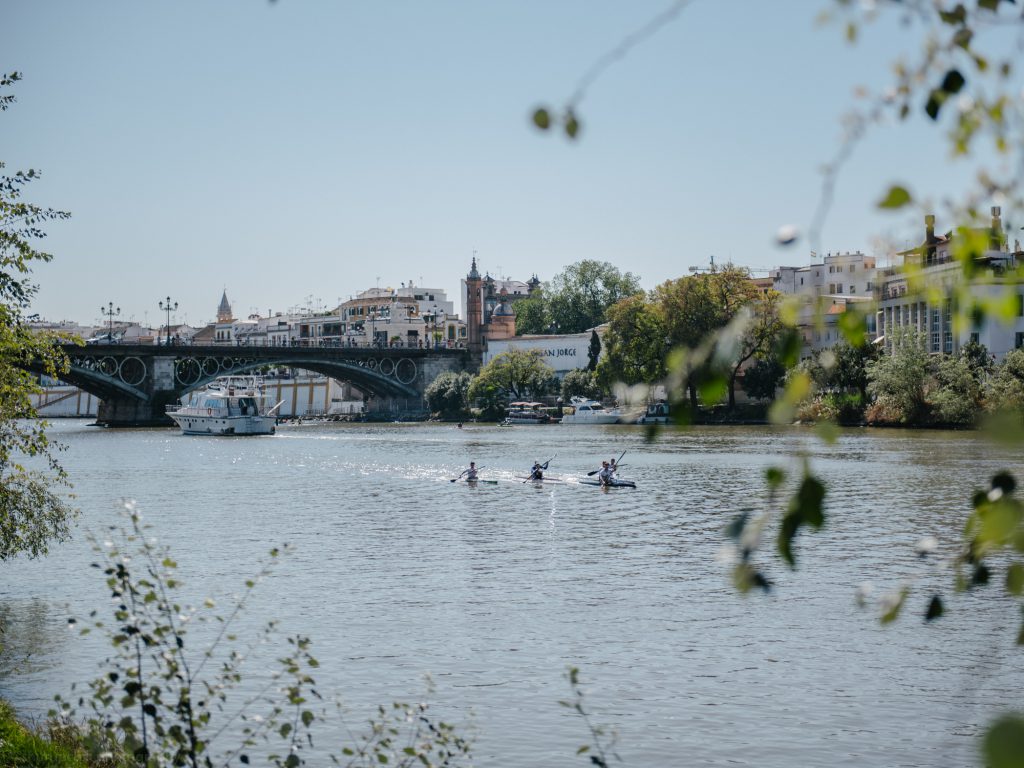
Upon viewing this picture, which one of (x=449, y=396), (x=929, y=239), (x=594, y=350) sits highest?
(x=594, y=350)

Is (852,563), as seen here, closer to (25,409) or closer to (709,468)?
(25,409)

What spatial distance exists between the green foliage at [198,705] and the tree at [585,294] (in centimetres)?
15654

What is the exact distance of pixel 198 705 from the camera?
863 centimetres

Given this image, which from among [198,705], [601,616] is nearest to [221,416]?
[601,616]

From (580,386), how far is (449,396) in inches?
648

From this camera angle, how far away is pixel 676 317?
376 feet

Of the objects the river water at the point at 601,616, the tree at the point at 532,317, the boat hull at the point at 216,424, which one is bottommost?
the river water at the point at 601,616

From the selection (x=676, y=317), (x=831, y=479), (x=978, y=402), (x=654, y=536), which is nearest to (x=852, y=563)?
(x=654, y=536)

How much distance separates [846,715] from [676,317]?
9865 cm

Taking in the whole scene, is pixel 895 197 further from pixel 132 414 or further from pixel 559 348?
pixel 559 348

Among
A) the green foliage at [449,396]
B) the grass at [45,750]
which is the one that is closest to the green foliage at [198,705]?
the grass at [45,750]

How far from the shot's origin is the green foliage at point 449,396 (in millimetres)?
146500

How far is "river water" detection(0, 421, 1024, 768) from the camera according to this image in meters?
16.9

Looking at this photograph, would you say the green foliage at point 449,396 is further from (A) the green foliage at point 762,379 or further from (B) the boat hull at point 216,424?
(A) the green foliage at point 762,379
